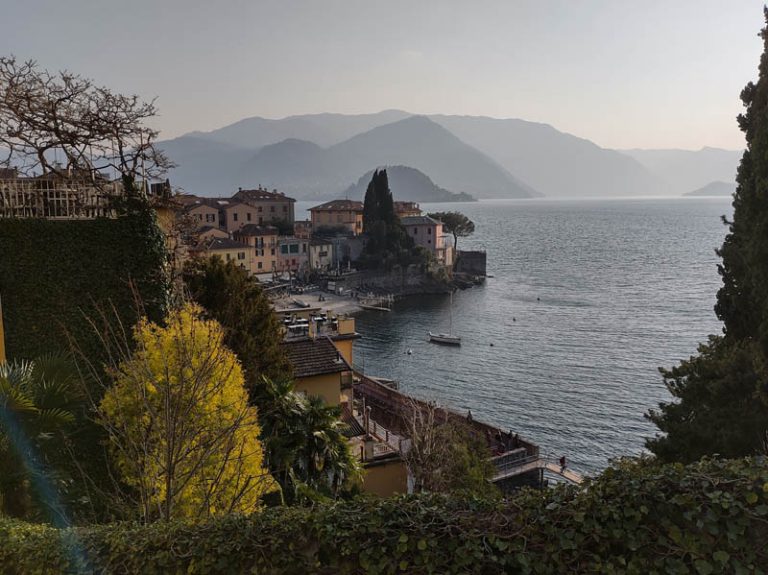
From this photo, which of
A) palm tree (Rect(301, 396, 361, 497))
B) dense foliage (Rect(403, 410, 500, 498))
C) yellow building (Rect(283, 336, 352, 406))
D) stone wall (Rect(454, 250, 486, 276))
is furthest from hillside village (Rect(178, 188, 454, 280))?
palm tree (Rect(301, 396, 361, 497))

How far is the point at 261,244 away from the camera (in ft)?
256

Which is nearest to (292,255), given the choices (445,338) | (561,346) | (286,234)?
(286,234)

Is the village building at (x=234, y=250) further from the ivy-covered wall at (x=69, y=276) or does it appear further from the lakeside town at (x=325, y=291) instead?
the ivy-covered wall at (x=69, y=276)

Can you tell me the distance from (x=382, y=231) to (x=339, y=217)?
1725cm

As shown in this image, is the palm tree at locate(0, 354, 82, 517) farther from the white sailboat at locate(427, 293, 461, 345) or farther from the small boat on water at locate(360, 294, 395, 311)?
the small boat on water at locate(360, 294, 395, 311)

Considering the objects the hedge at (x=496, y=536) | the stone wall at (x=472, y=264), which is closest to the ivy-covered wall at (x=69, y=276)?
the hedge at (x=496, y=536)

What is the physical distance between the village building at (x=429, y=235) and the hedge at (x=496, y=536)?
8525cm

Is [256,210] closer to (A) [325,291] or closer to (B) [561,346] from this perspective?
(A) [325,291]

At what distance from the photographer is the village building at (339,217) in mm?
97062

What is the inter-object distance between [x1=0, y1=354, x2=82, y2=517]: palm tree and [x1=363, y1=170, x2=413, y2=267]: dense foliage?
242 ft

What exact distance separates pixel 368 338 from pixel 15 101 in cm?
4280

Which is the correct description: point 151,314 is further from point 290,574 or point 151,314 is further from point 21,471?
point 290,574

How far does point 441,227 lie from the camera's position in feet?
305

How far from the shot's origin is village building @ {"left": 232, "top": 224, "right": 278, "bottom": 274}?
77188mm
